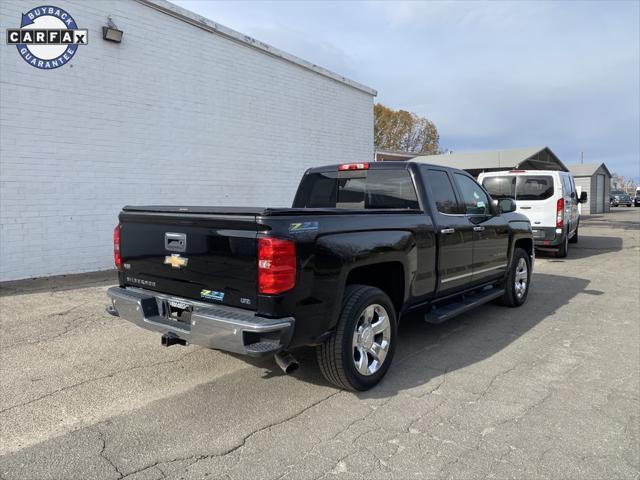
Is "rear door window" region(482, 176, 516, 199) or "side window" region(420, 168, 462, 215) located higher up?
"rear door window" region(482, 176, 516, 199)

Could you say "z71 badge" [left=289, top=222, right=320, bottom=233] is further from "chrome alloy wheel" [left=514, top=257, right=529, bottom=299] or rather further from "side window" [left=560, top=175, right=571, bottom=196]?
"side window" [left=560, top=175, right=571, bottom=196]

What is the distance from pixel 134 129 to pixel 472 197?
7169 millimetres

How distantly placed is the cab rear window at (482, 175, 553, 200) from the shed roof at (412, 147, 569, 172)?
1727 cm

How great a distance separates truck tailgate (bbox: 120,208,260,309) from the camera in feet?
10.8

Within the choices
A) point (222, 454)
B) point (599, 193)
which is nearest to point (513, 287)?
A: point (222, 454)

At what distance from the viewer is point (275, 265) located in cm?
316

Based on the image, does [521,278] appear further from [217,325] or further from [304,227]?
[217,325]

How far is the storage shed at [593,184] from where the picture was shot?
120 ft

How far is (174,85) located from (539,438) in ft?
32.4

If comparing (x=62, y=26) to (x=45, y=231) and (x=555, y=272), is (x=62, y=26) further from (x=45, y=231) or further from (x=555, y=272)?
(x=555, y=272)

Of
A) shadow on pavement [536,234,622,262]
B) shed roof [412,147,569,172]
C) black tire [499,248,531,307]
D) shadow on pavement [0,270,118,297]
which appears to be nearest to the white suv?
shadow on pavement [536,234,622,262]

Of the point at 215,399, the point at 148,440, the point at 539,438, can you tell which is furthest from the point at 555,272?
the point at 148,440

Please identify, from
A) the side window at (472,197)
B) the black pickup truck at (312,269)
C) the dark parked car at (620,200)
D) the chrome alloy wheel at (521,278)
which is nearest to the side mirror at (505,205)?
the side window at (472,197)

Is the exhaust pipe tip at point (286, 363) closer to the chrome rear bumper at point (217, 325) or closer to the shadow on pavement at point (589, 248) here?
the chrome rear bumper at point (217, 325)
